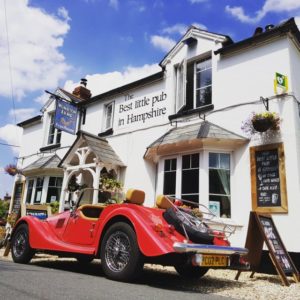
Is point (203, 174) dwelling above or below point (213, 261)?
above

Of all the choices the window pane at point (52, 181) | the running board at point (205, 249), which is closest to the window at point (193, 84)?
the running board at point (205, 249)

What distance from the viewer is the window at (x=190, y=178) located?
31.3ft

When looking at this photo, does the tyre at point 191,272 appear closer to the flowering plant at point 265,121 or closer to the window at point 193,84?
the flowering plant at point 265,121

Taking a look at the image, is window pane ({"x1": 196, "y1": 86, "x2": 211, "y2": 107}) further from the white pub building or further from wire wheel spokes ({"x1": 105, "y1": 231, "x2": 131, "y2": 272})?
wire wheel spokes ({"x1": 105, "y1": 231, "x2": 131, "y2": 272})

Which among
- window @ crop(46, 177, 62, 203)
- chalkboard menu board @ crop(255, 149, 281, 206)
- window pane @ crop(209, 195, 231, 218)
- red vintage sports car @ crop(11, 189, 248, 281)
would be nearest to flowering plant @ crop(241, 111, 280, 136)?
chalkboard menu board @ crop(255, 149, 281, 206)

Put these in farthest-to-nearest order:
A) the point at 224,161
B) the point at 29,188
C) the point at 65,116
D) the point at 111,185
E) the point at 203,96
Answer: the point at 29,188 → the point at 65,116 → the point at 111,185 → the point at 203,96 → the point at 224,161

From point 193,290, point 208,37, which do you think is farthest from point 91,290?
point 208,37

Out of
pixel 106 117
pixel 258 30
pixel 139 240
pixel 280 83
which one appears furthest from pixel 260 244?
pixel 106 117

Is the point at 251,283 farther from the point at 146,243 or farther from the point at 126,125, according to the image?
the point at 126,125

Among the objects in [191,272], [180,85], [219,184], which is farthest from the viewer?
[180,85]

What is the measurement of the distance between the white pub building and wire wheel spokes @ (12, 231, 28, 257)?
1115 mm

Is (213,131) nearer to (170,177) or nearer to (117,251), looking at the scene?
(170,177)

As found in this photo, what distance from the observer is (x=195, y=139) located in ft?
30.7

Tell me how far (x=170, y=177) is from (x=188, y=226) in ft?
17.8
